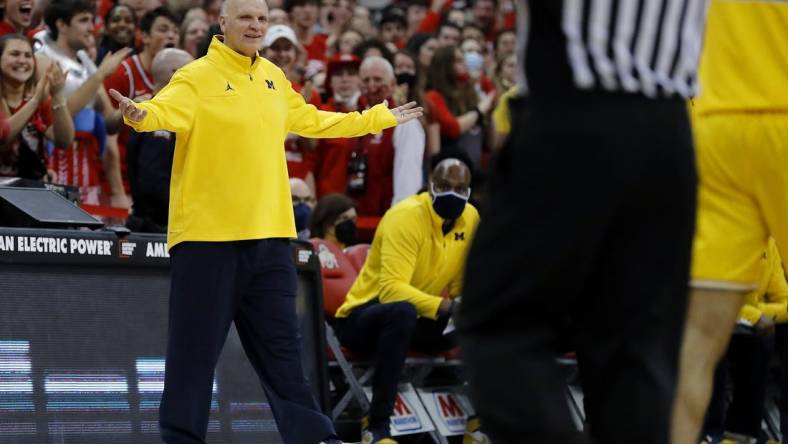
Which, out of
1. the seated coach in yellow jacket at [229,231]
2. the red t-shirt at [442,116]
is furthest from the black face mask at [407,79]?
the seated coach in yellow jacket at [229,231]

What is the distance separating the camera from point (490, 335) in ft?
11.0

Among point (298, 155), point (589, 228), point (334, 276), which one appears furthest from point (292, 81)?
point (589, 228)

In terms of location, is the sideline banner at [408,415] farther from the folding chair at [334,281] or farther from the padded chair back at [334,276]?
the padded chair back at [334,276]

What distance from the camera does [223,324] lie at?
22.2 ft

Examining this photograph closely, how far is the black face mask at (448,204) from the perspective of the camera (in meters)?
10.1

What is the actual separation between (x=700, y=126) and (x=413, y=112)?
208 cm

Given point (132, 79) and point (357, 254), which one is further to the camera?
point (357, 254)

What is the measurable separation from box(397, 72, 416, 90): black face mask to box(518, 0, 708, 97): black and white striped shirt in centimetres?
877

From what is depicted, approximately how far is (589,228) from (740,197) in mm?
2119

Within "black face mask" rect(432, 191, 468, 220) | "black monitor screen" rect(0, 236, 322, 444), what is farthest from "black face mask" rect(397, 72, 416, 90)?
"black monitor screen" rect(0, 236, 322, 444)

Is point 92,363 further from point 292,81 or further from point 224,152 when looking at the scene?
point 292,81

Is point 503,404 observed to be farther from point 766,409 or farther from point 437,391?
point 766,409

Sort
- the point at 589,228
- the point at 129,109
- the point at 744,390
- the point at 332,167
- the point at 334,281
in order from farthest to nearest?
the point at 332,167 → the point at 744,390 → the point at 334,281 → the point at 129,109 → the point at 589,228

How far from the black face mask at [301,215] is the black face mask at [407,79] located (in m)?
1.90
